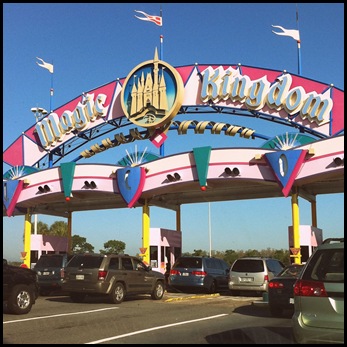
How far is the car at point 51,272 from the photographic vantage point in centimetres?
2073

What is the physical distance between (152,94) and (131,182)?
195 inches

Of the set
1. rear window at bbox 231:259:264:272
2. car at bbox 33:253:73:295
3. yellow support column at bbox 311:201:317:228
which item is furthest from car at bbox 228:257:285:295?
yellow support column at bbox 311:201:317:228

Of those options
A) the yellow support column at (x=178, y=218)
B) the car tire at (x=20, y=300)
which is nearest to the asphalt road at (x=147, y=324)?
the car tire at (x=20, y=300)

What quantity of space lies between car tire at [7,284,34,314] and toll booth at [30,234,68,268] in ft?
54.7

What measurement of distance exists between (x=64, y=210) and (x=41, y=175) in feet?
19.4

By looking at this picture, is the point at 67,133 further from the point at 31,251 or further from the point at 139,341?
the point at 139,341

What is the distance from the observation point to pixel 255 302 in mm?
16625

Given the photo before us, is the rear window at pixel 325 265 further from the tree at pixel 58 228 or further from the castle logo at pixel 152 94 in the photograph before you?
the tree at pixel 58 228

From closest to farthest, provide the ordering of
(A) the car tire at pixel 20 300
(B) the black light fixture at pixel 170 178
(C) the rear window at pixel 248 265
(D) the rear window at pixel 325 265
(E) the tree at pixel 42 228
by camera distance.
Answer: (D) the rear window at pixel 325 265 → (A) the car tire at pixel 20 300 → (C) the rear window at pixel 248 265 → (B) the black light fixture at pixel 170 178 → (E) the tree at pixel 42 228

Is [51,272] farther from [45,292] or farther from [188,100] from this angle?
[188,100]

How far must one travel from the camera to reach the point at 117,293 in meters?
17.1

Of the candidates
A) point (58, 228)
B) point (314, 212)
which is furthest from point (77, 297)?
point (58, 228)

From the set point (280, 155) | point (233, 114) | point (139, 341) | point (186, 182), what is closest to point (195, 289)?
point (186, 182)

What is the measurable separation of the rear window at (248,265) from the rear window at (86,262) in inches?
212
